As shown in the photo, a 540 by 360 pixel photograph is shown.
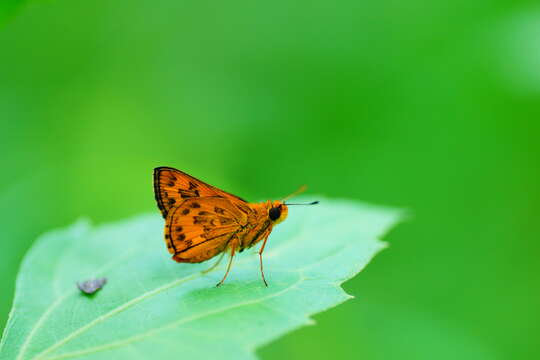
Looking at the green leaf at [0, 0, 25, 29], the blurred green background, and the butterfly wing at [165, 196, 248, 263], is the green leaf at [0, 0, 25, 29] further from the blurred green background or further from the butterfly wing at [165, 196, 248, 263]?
the blurred green background

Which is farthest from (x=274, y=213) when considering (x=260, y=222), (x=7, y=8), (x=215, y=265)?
→ (x=7, y=8)

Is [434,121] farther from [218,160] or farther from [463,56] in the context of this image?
[218,160]

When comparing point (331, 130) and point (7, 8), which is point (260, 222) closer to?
point (7, 8)

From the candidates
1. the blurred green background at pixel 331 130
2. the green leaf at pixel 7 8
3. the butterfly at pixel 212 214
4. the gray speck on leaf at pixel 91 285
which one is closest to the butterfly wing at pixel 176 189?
the butterfly at pixel 212 214

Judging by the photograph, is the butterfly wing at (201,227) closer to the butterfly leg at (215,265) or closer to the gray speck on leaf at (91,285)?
the butterfly leg at (215,265)

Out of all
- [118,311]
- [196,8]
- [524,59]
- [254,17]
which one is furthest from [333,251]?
[196,8]

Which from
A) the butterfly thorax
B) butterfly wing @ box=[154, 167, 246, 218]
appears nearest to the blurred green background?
butterfly wing @ box=[154, 167, 246, 218]
